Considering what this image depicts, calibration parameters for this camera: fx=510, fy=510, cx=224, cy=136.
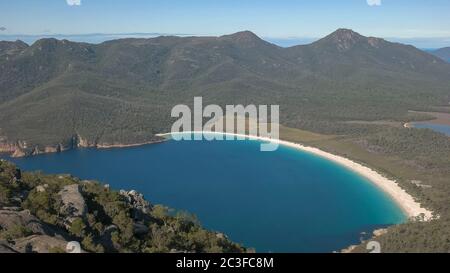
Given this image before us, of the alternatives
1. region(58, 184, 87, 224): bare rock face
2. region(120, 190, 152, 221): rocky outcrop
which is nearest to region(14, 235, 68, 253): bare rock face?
region(58, 184, 87, 224): bare rock face

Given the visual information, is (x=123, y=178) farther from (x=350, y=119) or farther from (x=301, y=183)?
(x=350, y=119)

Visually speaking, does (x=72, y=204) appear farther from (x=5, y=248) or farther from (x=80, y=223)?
(x=5, y=248)

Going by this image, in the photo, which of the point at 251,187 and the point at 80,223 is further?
the point at 251,187

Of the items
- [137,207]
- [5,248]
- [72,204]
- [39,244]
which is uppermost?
→ [5,248]

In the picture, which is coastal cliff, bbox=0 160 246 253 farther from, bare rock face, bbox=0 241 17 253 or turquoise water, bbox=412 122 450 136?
turquoise water, bbox=412 122 450 136

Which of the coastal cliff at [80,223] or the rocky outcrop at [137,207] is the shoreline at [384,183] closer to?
the rocky outcrop at [137,207]

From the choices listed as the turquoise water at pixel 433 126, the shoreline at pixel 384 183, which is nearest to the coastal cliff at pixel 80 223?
the shoreline at pixel 384 183

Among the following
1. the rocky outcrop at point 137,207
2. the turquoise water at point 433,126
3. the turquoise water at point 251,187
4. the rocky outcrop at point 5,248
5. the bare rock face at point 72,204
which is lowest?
the turquoise water at point 251,187

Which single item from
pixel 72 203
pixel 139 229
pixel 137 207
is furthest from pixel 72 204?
pixel 137 207
